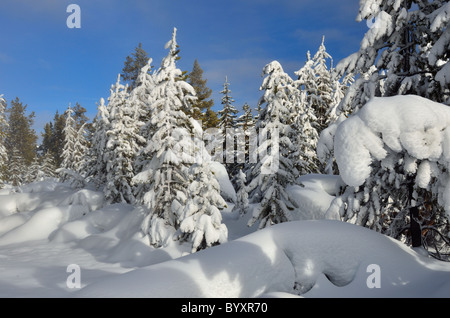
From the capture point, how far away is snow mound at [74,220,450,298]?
3.96m

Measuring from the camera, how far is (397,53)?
338 inches

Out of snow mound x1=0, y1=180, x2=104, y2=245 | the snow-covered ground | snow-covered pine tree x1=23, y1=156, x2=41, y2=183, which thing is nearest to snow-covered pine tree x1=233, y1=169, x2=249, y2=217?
snow mound x1=0, y1=180, x2=104, y2=245

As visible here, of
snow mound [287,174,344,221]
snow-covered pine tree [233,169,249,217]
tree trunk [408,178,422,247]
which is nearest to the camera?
tree trunk [408,178,422,247]

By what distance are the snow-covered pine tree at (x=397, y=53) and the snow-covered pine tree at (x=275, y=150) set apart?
5.23 m

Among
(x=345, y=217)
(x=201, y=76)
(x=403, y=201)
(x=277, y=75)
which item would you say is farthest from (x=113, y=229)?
(x=201, y=76)

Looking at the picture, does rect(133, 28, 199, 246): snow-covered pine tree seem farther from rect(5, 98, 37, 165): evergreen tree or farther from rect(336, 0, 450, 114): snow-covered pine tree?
rect(5, 98, 37, 165): evergreen tree

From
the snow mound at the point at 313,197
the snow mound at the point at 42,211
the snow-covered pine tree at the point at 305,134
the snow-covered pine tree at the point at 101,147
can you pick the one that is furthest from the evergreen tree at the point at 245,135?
the snow mound at the point at 42,211

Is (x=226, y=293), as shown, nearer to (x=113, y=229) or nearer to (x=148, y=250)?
(x=148, y=250)

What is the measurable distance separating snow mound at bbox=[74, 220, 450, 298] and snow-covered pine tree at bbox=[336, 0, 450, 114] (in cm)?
504

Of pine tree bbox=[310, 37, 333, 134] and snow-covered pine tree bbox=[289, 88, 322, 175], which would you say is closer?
snow-covered pine tree bbox=[289, 88, 322, 175]

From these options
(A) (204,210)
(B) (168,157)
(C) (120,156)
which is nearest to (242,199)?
(B) (168,157)

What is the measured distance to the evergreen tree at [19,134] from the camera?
205ft

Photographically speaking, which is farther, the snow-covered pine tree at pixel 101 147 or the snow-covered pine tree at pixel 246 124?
Result: the snow-covered pine tree at pixel 246 124

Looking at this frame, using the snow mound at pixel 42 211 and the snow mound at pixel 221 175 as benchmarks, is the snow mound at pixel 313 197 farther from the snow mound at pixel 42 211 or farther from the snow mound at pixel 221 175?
the snow mound at pixel 42 211
